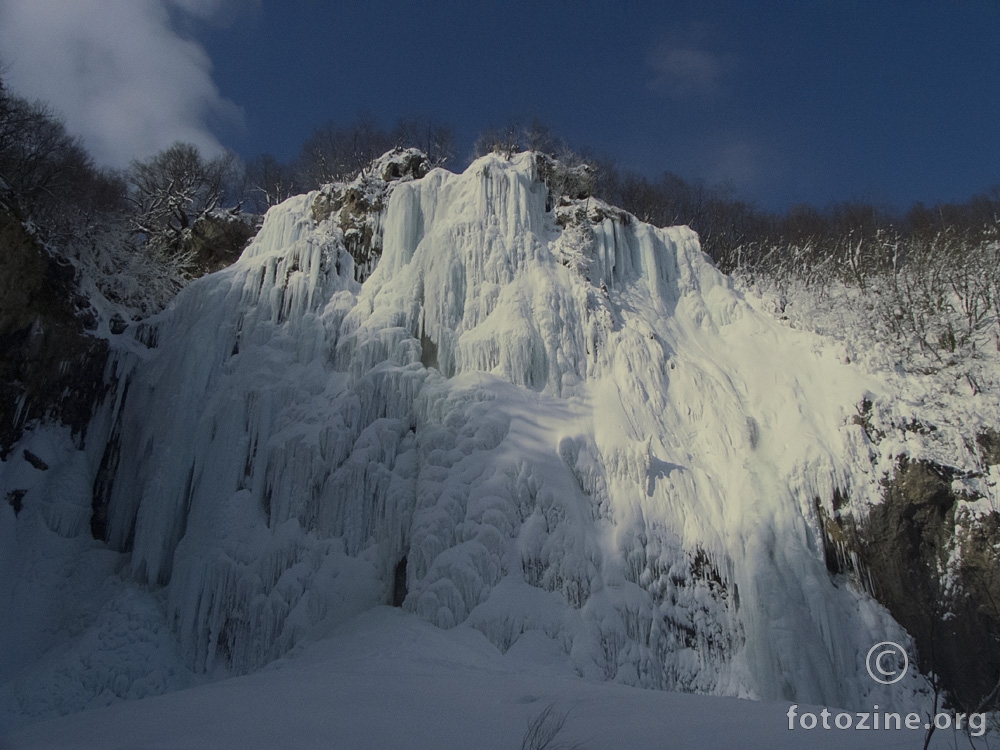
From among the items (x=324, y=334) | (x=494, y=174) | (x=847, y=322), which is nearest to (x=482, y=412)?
(x=324, y=334)

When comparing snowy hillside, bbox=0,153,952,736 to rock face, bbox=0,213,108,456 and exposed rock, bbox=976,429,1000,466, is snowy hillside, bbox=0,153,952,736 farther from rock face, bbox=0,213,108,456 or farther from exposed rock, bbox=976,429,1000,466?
exposed rock, bbox=976,429,1000,466

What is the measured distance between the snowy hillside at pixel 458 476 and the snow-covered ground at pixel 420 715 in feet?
6.06

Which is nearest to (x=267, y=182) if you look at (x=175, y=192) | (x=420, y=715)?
(x=175, y=192)

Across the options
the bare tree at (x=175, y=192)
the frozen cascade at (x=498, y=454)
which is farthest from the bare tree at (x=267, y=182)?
the frozen cascade at (x=498, y=454)

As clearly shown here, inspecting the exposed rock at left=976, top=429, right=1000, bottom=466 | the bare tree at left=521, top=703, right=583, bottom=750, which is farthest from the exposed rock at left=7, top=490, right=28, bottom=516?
the exposed rock at left=976, top=429, right=1000, bottom=466

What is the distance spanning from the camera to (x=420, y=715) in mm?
6016

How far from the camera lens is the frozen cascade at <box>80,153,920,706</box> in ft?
34.7

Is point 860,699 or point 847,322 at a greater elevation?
point 847,322

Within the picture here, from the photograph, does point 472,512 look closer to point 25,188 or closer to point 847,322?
point 847,322

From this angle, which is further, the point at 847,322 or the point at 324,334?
the point at 847,322

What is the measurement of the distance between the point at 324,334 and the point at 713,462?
8.50 m

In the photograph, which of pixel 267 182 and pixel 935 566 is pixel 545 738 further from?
pixel 267 182

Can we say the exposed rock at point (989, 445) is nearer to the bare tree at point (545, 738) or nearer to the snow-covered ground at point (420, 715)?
the snow-covered ground at point (420, 715)

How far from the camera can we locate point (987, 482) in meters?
12.4
